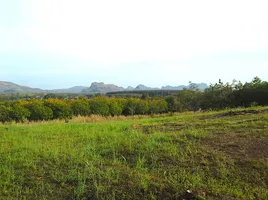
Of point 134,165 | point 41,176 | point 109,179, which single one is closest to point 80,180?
point 109,179

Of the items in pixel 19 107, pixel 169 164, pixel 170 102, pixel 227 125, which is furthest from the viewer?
pixel 170 102

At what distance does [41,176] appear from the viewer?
13.9 feet

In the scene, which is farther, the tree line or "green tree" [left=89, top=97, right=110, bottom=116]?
"green tree" [left=89, top=97, right=110, bottom=116]

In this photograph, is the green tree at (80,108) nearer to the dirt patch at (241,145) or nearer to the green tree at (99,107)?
the green tree at (99,107)

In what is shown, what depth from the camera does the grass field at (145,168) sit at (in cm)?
369

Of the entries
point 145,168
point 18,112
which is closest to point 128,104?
point 18,112

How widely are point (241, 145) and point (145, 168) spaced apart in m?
2.11

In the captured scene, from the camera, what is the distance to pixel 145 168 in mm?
4434

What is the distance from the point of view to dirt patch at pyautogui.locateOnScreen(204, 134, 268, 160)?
15.8 ft

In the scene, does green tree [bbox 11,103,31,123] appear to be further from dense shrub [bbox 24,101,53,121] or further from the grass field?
the grass field

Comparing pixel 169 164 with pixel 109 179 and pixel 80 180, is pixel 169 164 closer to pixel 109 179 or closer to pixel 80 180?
pixel 109 179

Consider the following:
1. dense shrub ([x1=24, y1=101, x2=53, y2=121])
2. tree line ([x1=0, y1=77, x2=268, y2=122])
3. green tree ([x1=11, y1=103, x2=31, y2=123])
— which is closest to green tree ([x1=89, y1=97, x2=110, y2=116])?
tree line ([x1=0, y1=77, x2=268, y2=122])

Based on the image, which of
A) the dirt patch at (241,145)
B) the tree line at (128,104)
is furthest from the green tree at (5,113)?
the dirt patch at (241,145)

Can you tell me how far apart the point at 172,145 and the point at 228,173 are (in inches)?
56.2
